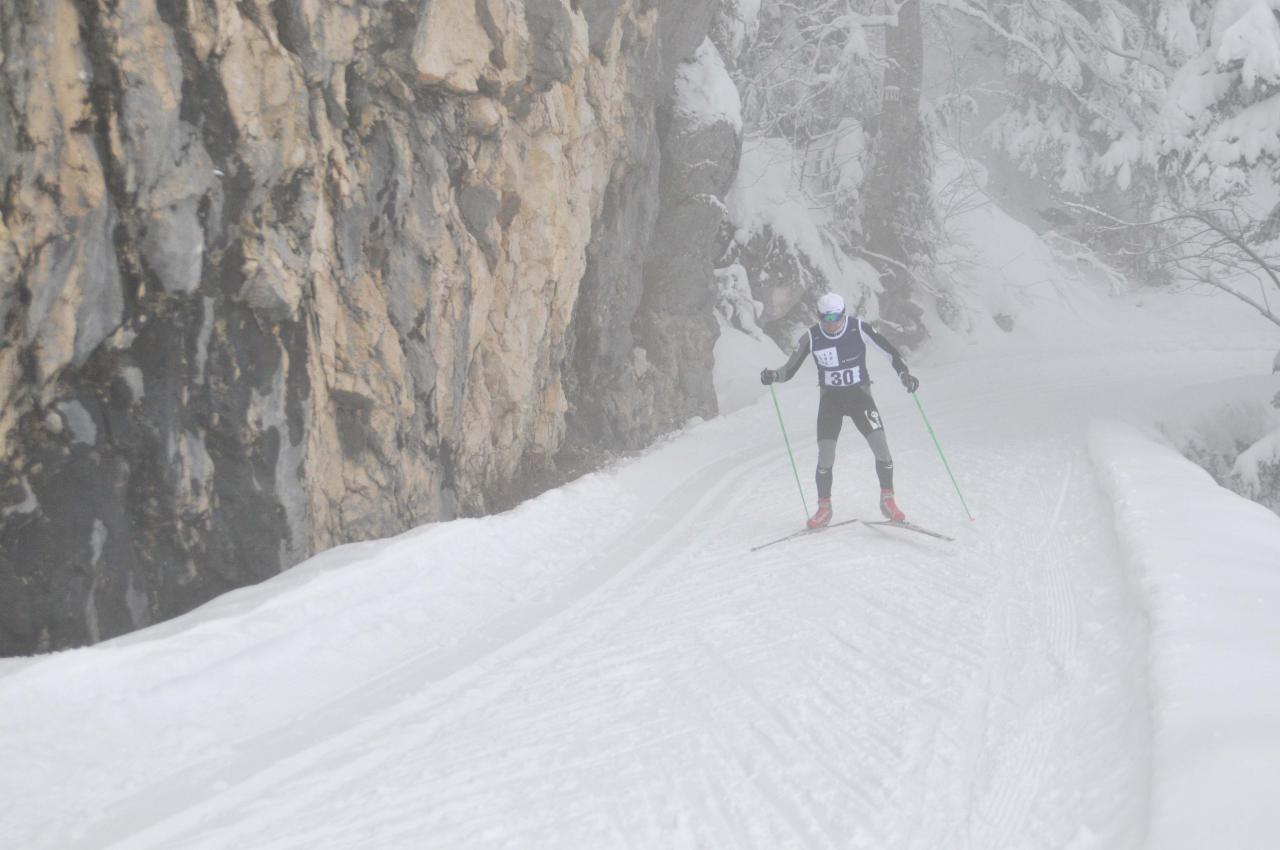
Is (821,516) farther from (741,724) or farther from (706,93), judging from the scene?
(706,93)

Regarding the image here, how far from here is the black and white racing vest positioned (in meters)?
9.13

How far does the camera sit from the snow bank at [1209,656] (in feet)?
11.6

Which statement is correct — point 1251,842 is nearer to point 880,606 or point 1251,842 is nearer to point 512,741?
point 512,741

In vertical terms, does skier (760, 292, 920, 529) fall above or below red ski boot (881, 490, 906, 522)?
above

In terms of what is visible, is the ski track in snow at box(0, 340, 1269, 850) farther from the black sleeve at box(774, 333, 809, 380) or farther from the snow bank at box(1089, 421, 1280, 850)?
the black sleeve at box(774, 333, 809, 380)

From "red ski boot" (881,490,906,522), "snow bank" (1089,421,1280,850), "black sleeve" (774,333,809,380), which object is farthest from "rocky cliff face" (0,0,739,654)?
"snow bank" (1089,421,1280,850)

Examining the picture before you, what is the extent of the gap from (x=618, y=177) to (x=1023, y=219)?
2301 centimetres

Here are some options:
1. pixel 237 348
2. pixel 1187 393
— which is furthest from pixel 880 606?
pixel 1187 393

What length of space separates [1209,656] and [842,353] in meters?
4.65

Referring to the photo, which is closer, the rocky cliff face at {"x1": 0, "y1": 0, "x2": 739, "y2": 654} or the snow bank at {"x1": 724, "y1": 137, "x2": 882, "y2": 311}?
the rocky cliff face at {"x1": 0, "y1": 0, "x2": 739, "y2": 654}

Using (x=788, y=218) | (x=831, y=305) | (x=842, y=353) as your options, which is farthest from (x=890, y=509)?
(x=788, y=218)

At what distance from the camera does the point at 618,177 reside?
47.1 feet

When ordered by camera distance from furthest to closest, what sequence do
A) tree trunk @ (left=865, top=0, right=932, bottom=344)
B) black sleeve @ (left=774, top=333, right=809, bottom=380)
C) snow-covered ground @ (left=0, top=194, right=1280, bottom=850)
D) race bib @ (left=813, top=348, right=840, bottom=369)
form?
tree trunk @ (left=865, top=0, right=932, bottom=344) < black sleeve @ (left=774, top=333, right=809, bottom=380) < race bib @ (left=813, top=348, right=840, bottom=369) < snow-covered ground @ (left=0, top=194, right=1280, bottom=850)

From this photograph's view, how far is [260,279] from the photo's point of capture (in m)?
7.45
